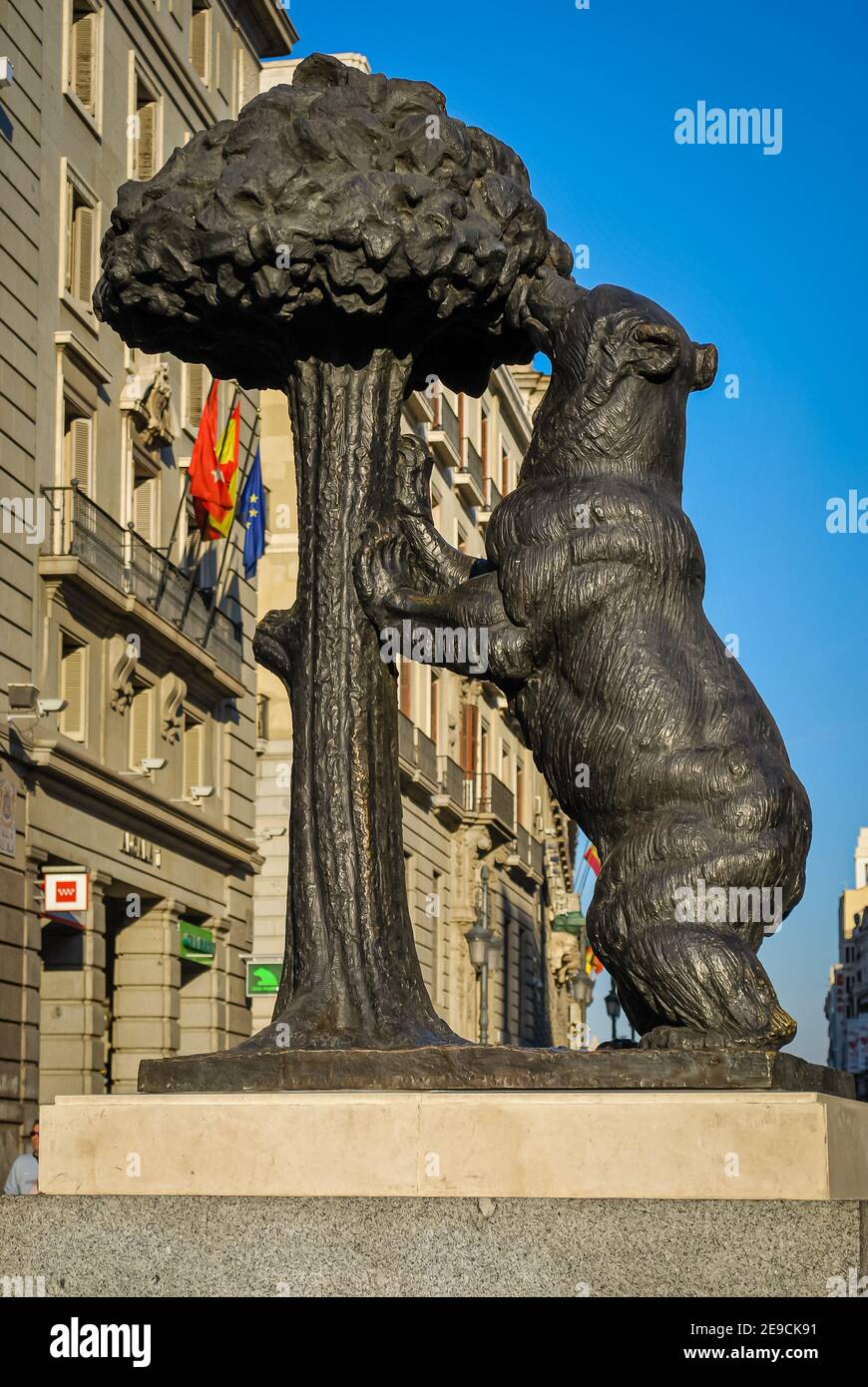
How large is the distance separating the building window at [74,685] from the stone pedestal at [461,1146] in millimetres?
19141

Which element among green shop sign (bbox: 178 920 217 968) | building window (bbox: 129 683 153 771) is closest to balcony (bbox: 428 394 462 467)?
green shop sign (bbox: 178 920 217 968)

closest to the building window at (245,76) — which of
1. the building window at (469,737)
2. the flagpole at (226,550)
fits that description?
the flagpole at (226,550)

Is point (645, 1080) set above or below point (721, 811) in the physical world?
below

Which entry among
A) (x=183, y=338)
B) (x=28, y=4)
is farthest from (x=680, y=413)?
(x=28, y=4)

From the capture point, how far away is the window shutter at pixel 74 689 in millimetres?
25047

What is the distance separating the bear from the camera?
636 cm

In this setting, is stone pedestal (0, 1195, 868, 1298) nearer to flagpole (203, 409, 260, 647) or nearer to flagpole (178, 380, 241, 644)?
flagpole (178, 380, 241, 644)

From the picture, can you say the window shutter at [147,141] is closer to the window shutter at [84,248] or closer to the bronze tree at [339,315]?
the window shutter at [84,248]

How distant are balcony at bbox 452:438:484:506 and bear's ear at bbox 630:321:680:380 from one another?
36.9 metres

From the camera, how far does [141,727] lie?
27781mm

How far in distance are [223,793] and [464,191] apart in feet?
82.6

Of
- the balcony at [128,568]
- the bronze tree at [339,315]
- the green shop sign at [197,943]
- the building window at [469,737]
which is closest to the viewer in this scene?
the bronze tree at [339,315]
